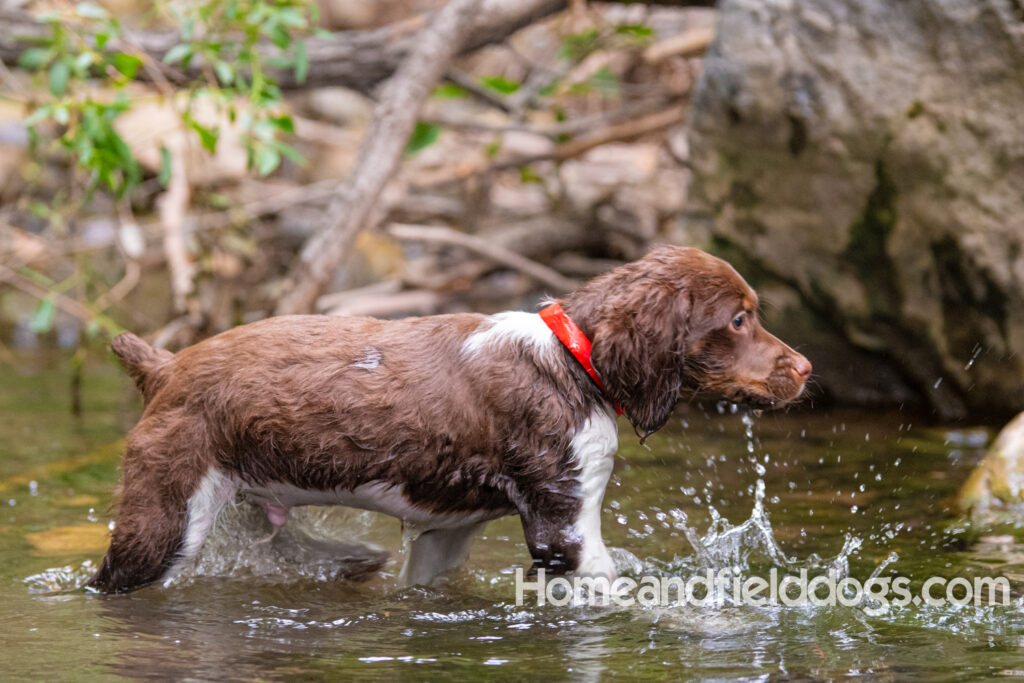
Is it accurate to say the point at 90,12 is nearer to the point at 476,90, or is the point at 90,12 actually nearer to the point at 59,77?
the point at 59,77

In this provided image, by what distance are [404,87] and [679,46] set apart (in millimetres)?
3042

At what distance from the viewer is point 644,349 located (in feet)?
11.7

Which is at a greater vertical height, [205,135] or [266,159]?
[205,135]

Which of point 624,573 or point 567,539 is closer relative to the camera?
point 567,539

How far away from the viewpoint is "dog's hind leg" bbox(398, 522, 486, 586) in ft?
13.5

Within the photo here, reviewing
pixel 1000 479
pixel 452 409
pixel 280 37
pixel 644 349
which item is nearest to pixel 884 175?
pixel 1000 479

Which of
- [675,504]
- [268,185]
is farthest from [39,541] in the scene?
[268,185]

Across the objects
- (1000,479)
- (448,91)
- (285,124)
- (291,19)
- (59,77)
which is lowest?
(1000,479)

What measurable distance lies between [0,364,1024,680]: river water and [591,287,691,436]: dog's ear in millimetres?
733

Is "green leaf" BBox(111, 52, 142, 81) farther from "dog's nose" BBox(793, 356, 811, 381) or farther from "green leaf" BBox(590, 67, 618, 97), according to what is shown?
"green leaf" BBox(590, 67, 618, 97)

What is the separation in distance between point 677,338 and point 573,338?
338 mm

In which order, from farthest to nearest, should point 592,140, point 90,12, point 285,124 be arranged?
point 592,140, point 285,124, point 90,12

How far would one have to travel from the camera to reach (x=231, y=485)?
12.5 ft

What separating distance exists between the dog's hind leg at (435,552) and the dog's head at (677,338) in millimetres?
887
